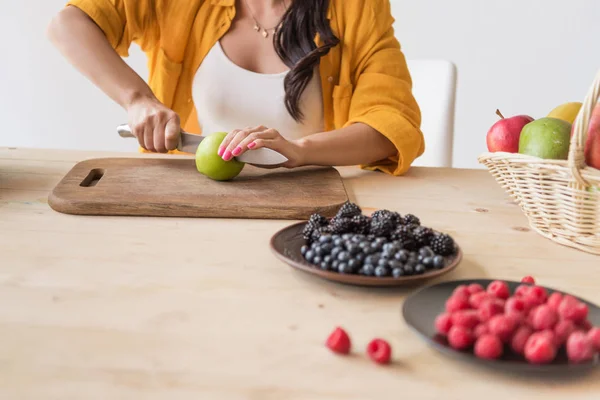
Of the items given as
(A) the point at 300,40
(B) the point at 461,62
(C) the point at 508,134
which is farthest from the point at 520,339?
(B) the point at 461,62

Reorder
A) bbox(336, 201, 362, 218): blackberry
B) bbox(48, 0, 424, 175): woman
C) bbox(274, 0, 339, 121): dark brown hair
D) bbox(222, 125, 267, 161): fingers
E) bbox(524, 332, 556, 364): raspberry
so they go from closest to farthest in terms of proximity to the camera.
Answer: bbox(524, 332, 556, 364): raspberry
bbox(336, 201, 362, 218): blackberry
bbox(222, 125, 267, 161): fingers
bbox(48, 0, 424, 175): woman
bbox(274, 0, 339, 121): dark brown hair

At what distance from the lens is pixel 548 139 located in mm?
972

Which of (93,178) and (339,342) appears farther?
(93,178)

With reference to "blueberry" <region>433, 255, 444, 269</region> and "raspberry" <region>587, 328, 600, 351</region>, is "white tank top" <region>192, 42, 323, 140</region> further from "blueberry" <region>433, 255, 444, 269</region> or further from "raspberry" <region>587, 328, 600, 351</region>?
"raspberry" <region>587, 328, 600, 351</region>

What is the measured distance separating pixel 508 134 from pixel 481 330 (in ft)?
1.84

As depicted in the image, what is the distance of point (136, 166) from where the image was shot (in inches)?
52.8

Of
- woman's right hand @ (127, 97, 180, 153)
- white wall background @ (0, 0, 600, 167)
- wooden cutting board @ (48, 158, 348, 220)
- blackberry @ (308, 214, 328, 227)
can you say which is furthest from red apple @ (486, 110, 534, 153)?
white wall background @ (0, 0, 600, 167)

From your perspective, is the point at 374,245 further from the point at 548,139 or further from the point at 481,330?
the point at 548,139

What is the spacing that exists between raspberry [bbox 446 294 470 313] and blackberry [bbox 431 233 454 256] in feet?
0.62

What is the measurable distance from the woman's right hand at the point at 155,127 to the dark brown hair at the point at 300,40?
42 cm

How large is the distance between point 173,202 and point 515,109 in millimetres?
2257

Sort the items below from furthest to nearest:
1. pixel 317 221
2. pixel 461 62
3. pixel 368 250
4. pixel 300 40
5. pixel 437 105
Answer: pixel 461 62
pixel 437 105
pixel 300 40
pixel 317 221
pixel 368 250

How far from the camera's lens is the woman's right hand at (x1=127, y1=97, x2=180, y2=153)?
131cm

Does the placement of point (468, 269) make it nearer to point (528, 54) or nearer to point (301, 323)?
point (301, 323)
